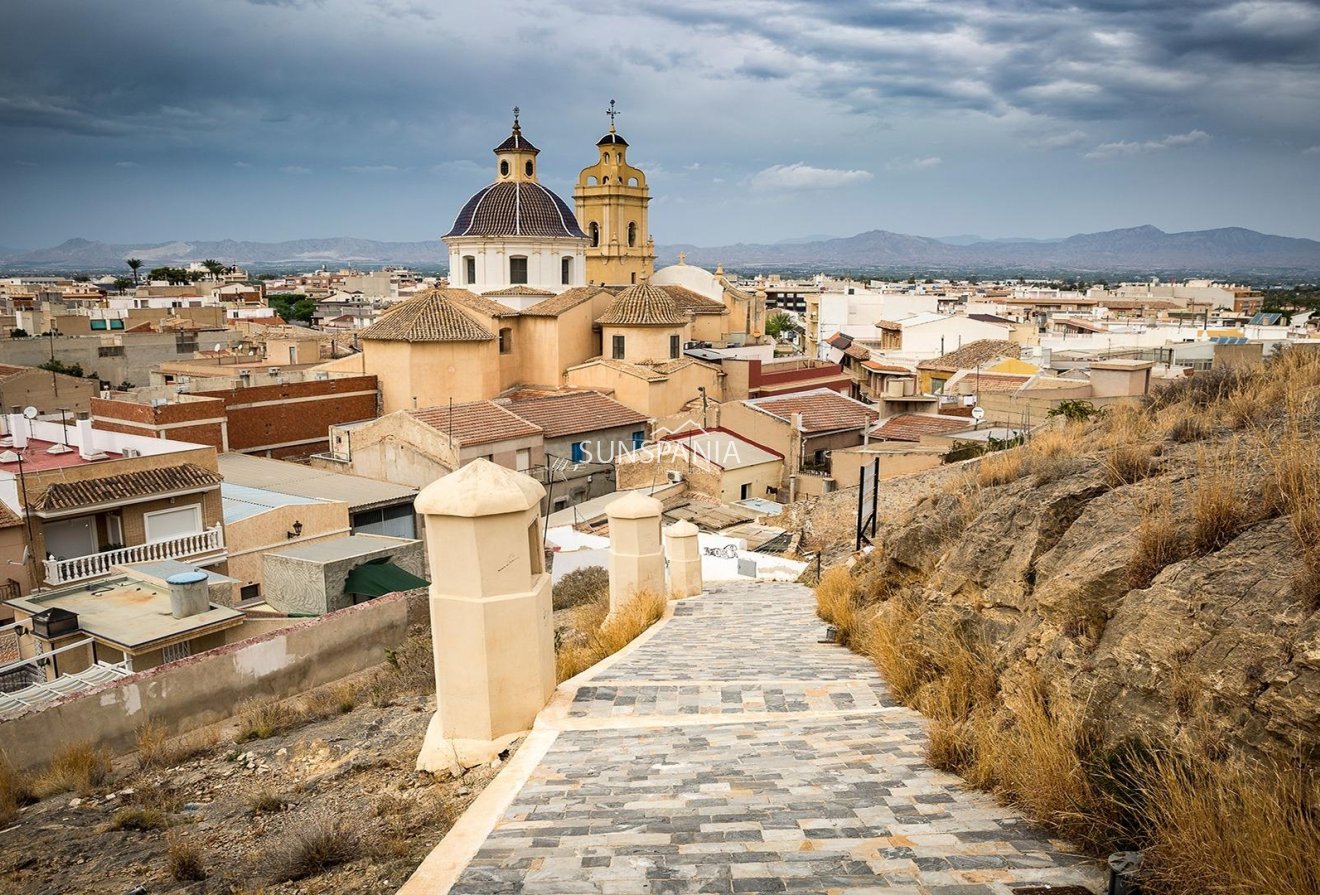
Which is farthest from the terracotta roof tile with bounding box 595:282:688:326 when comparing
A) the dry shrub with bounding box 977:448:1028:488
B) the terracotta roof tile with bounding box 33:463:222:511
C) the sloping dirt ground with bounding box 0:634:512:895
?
the sloping dirt ground with bounding box 0:634:512:895

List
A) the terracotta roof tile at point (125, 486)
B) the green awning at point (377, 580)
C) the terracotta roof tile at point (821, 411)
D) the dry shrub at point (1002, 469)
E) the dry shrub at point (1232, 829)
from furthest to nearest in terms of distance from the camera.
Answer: the terracotta roof tile at point (821, 411)
the green awning at point (377, 580)
the terracotta roof tile at point (125, 486)
the dry shrub at point (1002, 469)
the dry shrub at point (1232, 829)

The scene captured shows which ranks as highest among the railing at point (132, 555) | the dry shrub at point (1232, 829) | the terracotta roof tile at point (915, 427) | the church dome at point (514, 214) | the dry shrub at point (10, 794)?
the church dome at point (514, 214)

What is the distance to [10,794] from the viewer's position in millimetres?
6715

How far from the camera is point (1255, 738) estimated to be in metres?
3.17

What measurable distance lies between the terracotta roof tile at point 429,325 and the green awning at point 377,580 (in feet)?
46.9

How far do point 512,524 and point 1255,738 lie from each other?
3.82 metres

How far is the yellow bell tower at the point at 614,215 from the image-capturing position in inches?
1688

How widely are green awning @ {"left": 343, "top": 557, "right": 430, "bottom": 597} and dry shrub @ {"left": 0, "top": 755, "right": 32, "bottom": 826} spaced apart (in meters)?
7.96

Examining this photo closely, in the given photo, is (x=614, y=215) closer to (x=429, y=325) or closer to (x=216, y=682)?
(x=429, y=325)

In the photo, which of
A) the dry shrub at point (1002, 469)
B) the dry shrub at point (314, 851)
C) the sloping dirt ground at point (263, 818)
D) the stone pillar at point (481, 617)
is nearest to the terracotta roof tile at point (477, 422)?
the sloping dirt ground at point (263, 818)

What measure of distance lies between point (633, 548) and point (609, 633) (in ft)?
5.91

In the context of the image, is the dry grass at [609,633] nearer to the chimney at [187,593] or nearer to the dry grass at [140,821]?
the dry grass at [140,821]

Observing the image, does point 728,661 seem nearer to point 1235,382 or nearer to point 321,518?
point 1235,382

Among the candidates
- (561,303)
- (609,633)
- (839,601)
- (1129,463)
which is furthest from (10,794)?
(561,303)
